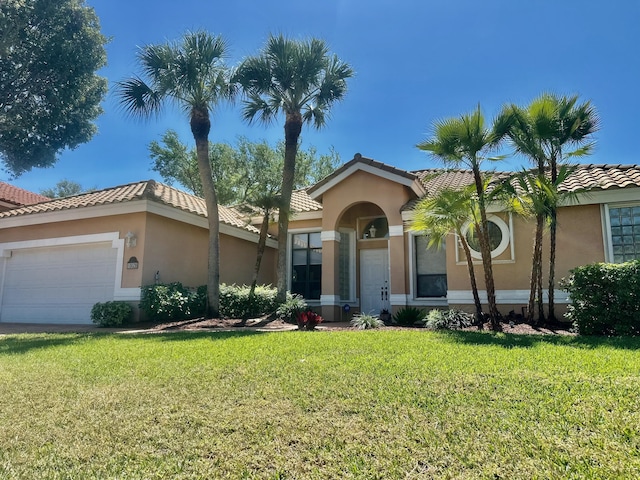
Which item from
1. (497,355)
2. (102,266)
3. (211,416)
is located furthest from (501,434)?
(102,266)

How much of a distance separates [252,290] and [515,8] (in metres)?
11.3

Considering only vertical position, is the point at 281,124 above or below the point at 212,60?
below

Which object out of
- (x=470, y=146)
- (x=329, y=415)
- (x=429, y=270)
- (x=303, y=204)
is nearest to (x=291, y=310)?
(x=429, y=270)

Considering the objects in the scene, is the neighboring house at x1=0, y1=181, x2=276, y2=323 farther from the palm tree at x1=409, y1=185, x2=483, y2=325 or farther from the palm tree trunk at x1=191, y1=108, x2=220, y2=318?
the palm tree at x1=409, y1=185, x2=483, y2=325

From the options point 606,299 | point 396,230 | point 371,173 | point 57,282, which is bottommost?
point 606,299

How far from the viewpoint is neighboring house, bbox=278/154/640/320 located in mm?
11895

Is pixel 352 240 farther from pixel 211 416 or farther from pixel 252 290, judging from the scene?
pixel 211 416

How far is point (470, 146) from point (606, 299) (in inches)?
174

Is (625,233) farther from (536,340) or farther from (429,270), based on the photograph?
(536,340)

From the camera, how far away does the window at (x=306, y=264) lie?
17.2 metres

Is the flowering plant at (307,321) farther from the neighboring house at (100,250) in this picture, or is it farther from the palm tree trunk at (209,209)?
the neighboring house at (100,250)

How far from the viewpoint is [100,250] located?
15.0 m

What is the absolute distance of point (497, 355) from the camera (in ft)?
21.3

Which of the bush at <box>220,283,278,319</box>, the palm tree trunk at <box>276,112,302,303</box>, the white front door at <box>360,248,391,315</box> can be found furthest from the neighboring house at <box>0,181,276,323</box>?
the white front door at <box>360,248,391,315</box>
